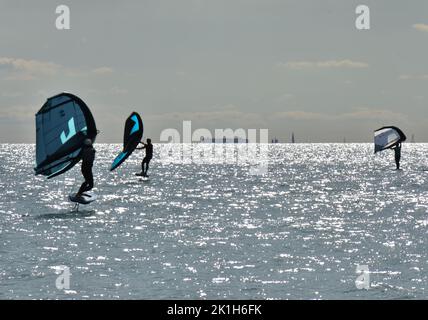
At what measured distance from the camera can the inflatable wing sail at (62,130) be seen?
26.8 meters

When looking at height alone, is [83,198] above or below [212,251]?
above

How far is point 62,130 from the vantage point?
→ 27172mm

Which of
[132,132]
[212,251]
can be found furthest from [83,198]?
[132,132]

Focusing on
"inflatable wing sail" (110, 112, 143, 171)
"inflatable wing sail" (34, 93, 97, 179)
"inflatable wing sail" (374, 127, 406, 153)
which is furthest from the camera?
"inflatable wing sail" (374, 127, 406, 153)

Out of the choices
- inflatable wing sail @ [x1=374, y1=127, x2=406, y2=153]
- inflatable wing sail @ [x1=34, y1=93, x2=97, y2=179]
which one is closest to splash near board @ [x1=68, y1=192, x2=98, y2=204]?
inflatable wing sail @ [x1=34, y1=93, x2=97, y2=179]

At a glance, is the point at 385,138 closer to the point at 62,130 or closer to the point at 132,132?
the point at 132,132

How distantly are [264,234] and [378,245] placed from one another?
3.49 m

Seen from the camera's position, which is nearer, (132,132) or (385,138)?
(132,132)

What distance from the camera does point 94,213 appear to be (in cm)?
2606

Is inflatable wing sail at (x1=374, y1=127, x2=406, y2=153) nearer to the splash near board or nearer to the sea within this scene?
the sea

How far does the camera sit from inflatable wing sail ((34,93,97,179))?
26781 mm
